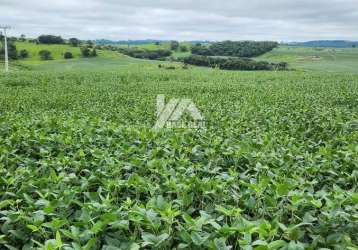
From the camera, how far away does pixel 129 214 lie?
2318mm

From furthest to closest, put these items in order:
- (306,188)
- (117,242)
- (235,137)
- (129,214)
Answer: (235,137) → (306,188) → (129,214) → (117,242)

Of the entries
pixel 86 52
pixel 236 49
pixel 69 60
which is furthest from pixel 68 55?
pixel 236 49

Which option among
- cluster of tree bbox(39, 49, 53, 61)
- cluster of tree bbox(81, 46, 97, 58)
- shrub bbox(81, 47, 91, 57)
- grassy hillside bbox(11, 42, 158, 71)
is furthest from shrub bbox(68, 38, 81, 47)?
cluster of tree bbox(81, 46, 97, 58)

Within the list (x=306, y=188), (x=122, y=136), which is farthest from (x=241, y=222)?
(x=122, y=136)

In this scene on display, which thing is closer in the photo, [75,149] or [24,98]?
[75,149]

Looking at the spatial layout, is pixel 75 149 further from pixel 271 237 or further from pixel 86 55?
pixel 86 55

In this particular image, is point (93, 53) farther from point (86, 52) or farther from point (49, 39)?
point (49, 39)

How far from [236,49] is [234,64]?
57.8 feet

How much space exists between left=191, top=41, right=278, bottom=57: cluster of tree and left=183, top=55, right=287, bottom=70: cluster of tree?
437 inches

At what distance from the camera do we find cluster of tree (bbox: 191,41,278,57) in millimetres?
70938

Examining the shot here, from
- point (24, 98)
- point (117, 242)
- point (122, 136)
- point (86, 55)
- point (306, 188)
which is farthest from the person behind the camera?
point (86, 55)

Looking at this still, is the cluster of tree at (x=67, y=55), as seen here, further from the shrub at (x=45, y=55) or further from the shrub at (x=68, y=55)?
the shrub at (x=45, y=55)

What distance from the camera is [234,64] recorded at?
5497cm

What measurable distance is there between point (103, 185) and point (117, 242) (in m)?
1.20
